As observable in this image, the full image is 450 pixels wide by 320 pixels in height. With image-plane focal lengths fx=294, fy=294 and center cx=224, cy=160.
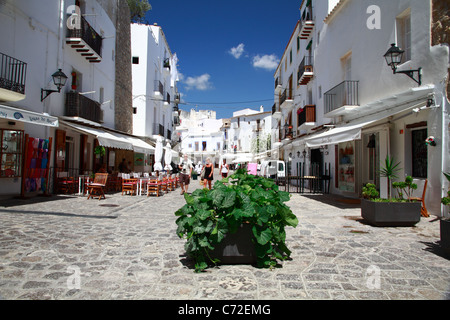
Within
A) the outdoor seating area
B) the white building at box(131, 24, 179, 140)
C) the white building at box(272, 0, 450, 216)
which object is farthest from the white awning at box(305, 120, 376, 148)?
the white building at box(131, 24, 179, 140)

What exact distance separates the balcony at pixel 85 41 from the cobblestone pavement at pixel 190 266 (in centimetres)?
908

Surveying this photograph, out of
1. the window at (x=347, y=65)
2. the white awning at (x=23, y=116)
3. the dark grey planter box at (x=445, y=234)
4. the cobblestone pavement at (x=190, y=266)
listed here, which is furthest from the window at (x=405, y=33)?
the white awning at (x=23, y=116)

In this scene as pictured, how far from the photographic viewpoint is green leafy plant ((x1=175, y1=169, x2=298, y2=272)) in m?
3.62

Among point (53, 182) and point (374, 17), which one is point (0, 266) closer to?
point (53, 182)

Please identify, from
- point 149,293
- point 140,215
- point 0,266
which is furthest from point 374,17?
point 0,266

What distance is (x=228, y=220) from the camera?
144 inches

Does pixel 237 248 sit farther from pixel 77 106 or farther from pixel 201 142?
pixel 201 142

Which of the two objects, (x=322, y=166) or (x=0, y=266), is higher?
(x=322, y=166)

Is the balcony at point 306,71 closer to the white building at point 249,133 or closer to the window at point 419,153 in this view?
the window at point 419,153

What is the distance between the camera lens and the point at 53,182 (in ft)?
39.2

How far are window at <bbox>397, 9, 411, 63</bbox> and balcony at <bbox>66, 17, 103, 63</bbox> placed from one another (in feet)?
40.0

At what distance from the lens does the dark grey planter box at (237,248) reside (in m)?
3.85

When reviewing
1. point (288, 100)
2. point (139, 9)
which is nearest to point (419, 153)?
point (288, 100)
